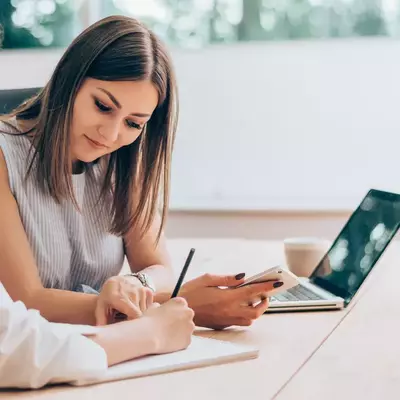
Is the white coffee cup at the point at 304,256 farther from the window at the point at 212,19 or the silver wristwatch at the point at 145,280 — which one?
the window at the point at 212,19

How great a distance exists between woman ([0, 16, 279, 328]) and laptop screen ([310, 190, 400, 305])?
287mm

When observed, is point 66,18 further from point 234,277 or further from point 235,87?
point 234,277

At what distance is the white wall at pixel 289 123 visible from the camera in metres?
3.32

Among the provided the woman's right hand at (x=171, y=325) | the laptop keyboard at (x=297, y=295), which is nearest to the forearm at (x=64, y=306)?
the woman's right hand at (x=171, y=325)

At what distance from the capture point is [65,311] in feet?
4.39

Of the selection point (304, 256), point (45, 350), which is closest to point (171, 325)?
point (45, 350)

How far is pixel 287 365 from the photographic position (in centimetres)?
109

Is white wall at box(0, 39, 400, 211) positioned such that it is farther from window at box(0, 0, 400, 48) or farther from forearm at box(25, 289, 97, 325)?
forearm at box(25, 289, 97, 325)

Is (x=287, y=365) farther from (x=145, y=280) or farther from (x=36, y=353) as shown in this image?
(x=145, y=280)

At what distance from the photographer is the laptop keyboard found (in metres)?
1.55

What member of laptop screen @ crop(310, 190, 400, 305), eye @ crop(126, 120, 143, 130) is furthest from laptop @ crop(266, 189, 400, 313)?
eye @ crop(126, 120, 143, 130)

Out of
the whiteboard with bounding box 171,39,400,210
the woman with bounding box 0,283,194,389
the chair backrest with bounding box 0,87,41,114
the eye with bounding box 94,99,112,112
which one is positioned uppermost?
the eye with bounding box 94,99,112,112

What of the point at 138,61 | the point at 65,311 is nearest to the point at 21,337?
the point at 65,311

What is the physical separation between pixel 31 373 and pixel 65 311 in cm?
39
